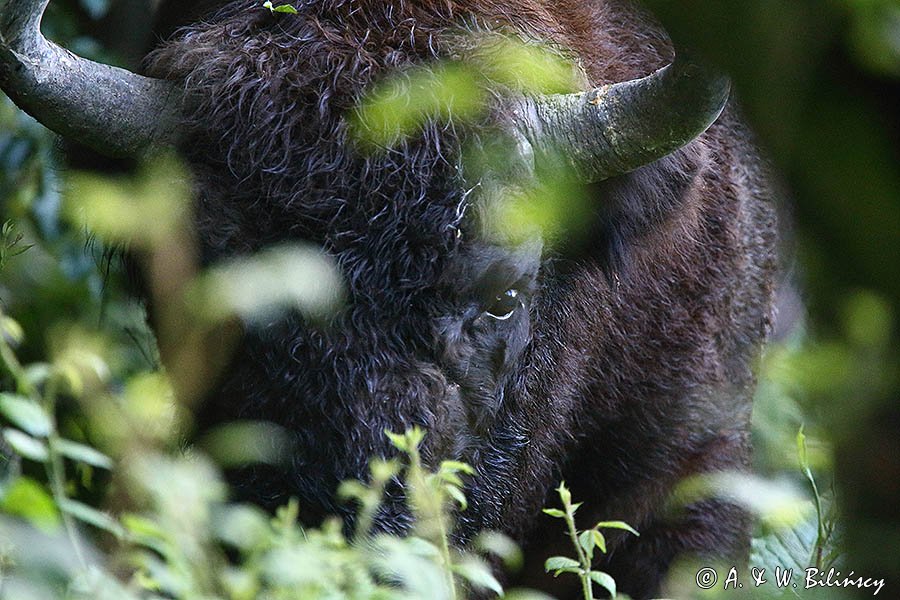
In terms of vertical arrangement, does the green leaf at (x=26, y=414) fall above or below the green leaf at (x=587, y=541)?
above

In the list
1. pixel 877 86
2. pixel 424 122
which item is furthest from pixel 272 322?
pixel 877 86

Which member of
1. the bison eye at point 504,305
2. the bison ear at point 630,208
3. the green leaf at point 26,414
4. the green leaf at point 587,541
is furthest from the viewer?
the bison ear at point 630,208

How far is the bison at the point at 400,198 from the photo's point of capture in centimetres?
308

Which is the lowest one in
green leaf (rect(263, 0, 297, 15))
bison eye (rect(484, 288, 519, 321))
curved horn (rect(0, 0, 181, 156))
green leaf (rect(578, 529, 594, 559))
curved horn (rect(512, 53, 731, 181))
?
bison eye (rect(484, 288, 519, 321))

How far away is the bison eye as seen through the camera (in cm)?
338

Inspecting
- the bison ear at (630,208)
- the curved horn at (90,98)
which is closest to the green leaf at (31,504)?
the curved horn at (90,98)

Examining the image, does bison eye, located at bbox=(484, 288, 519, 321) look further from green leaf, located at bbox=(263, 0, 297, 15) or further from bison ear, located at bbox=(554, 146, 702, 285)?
green leaf, located at bbox=(263, 0, 297, 15)

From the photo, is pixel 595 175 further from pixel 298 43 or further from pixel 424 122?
pixel 298 43

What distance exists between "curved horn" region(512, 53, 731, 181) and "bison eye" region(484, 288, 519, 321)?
1.50ft

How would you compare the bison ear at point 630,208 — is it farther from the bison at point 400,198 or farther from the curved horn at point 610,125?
the curved horn at point 610,125

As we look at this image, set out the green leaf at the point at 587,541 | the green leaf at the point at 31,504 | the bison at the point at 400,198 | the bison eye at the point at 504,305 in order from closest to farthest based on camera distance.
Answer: the green leaf at the point at 31,504
the green leaf at the point at 587,541
the bison at the point at 400,198
the bison eye at the point at 504,305

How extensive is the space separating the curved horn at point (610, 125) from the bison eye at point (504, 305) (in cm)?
46

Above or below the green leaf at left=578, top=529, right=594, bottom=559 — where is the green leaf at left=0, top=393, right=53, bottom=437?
above

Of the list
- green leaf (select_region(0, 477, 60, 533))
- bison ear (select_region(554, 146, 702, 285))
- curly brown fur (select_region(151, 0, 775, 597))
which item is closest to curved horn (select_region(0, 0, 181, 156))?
curly brown fur (select_region(151, 0, 775, 597))
